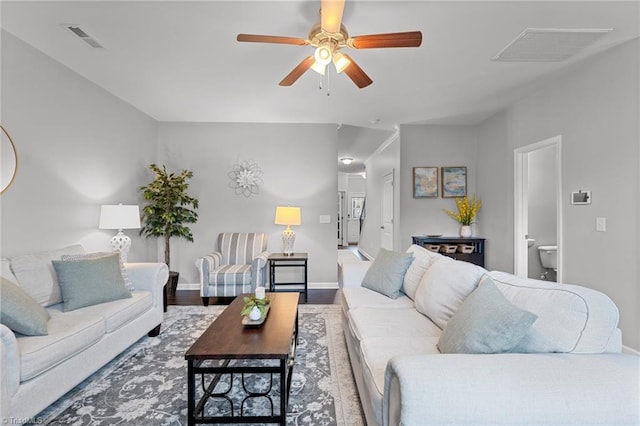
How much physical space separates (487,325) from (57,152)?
3738 mm

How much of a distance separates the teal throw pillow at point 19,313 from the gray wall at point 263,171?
306cm

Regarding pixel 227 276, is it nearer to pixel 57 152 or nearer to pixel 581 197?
pixel 57 152

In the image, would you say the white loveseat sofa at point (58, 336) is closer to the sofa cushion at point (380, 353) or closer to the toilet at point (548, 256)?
the sofa cushion at point (380, 353)

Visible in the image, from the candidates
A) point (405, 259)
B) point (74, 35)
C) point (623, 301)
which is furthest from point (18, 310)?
point (623, 301)

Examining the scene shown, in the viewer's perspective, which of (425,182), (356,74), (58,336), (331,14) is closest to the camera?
(331,14)

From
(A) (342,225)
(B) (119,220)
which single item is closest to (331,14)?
(B) (119,220)

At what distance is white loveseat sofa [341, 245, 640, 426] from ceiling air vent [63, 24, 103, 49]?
10.1 ft

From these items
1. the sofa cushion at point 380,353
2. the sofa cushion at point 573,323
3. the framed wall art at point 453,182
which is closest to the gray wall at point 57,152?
the sofa cushion at point 380,353

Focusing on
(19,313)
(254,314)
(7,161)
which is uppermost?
(7,161)

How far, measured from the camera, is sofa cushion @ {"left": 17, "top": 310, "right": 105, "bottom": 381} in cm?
167

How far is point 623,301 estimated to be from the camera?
2.70 m

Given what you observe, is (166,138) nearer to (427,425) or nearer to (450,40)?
(450,40)

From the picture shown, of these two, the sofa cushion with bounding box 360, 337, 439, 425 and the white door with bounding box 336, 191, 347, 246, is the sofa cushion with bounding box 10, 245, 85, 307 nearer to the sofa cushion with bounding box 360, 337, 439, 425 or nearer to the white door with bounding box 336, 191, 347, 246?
the sofa cushion with bounding box 360, 337, 439, 425

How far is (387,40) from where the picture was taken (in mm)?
1949
